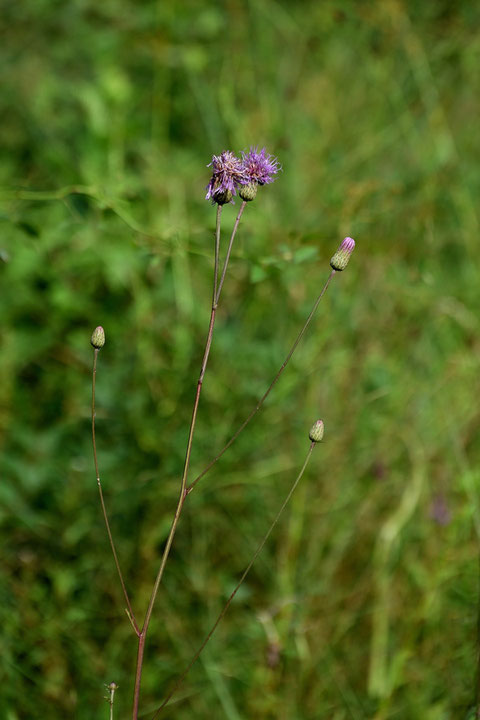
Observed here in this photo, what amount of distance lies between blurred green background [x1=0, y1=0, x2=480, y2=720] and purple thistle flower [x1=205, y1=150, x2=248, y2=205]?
11.6 inches

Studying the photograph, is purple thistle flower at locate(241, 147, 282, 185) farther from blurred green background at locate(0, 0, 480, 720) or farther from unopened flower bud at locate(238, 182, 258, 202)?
blurred green background at locate(0, 0, 480, 720)

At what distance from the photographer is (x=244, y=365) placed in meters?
1.70

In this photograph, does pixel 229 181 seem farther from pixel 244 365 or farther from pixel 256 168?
pixel 244 365

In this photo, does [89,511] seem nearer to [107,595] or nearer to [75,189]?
[107,595]

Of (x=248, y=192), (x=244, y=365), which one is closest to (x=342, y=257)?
(x=248, y=192)

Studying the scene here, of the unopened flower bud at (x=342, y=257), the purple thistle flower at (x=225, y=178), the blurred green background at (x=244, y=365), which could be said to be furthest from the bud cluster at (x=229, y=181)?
the blurred green background at (x=244, y=365)

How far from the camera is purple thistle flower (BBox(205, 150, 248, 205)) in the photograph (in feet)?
3.14

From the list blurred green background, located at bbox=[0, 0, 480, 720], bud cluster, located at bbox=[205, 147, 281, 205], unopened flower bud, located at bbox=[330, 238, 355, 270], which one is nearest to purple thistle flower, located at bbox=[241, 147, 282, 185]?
bud cluster, located at bbox=[205, 147, 281, 205]

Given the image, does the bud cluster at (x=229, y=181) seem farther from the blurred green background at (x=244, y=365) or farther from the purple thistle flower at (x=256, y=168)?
the blurred green background at (x=244, y=365)

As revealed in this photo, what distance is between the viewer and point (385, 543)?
1572 millimetres

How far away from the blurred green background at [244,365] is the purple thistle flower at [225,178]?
294 millimetres

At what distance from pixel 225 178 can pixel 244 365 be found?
772mm

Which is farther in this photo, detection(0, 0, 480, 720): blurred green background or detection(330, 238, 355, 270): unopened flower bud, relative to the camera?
detection(0, 0, 480, 720): blurred green background

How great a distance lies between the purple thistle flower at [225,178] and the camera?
96cm
